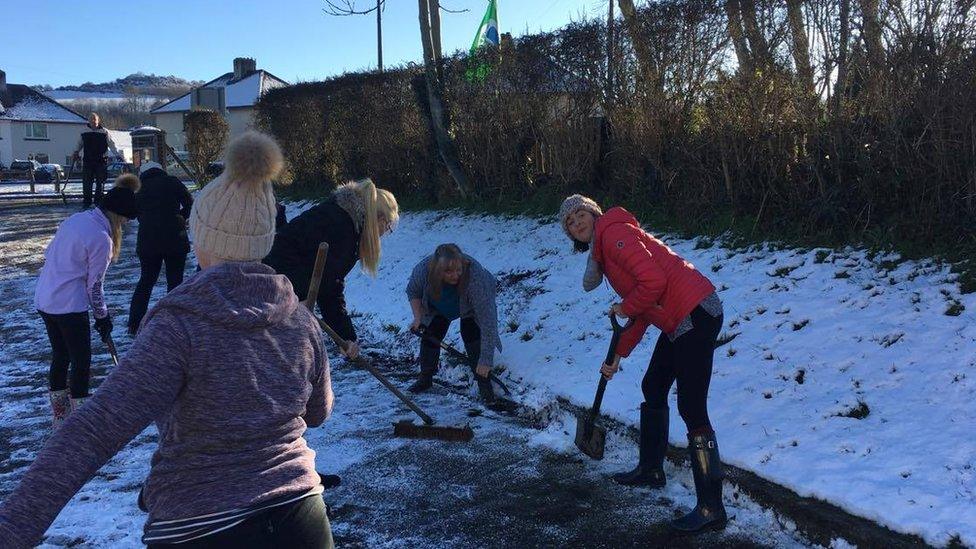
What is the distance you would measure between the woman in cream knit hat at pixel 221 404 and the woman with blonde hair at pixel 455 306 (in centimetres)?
356

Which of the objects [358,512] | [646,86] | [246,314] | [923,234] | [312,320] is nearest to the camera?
[246,314]

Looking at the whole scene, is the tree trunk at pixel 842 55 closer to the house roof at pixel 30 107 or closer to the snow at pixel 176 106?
the snow at pixel 176 106

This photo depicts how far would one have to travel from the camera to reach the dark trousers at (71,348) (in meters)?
4.68

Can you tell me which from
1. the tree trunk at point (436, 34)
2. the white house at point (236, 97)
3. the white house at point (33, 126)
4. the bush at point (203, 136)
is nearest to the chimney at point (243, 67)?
the white house at point (236, 97)

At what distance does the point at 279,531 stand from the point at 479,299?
12.4 ft

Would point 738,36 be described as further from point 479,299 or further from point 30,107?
point 30,107

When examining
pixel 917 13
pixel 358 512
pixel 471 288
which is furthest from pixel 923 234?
pixel 358 512

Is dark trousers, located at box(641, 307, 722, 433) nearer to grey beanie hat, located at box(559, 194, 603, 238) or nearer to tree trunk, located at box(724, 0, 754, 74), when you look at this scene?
grey beanie hat, located at box(559, 194, 603, 238)

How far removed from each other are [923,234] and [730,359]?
181 centimetres

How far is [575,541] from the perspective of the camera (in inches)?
137

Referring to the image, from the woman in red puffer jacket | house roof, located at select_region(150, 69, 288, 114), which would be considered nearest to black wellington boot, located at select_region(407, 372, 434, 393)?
the woman in red puffer jacket

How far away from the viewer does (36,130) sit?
58469mm

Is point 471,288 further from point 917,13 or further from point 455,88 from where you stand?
point 455,88

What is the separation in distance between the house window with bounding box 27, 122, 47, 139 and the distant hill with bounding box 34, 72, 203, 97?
182ft
